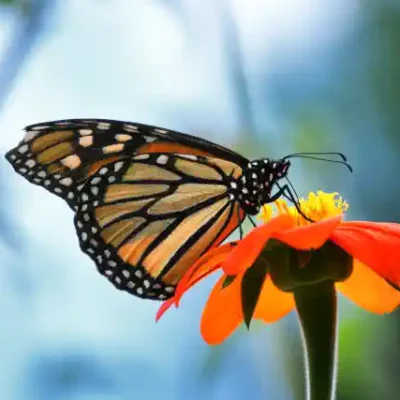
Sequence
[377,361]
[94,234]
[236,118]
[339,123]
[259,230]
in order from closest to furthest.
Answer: [259,230] → [94,234] → [377,361] → [236,118] → [339,123]

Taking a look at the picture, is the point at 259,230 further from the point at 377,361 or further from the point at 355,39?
the point at 355,39

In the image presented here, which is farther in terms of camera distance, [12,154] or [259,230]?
[12,154]

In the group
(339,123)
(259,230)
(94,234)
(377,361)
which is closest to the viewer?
(259,230)

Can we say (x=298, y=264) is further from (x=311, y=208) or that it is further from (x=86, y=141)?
(x=86, y=141)

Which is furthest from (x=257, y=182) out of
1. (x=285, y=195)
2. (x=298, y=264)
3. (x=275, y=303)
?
(x=298, y=264)

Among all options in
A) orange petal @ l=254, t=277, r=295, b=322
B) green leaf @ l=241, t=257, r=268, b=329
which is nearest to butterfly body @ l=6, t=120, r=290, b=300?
orange petal @ l=254, t=277, r=295, b=322

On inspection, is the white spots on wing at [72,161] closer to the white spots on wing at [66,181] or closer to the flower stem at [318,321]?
the white spots on wing at [66,181]

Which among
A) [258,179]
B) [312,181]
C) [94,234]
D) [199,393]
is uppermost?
[312,181]

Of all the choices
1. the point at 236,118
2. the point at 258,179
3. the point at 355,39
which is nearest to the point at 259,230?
the point at 258,179
